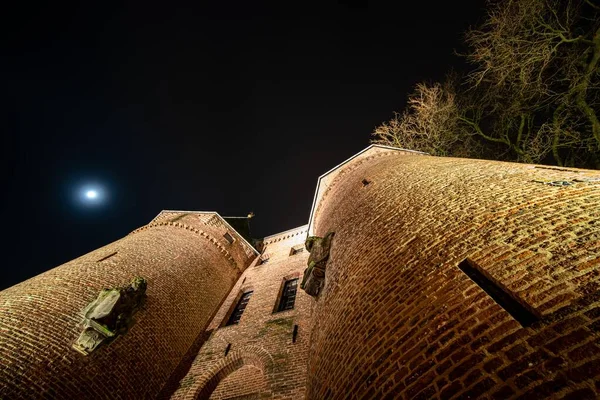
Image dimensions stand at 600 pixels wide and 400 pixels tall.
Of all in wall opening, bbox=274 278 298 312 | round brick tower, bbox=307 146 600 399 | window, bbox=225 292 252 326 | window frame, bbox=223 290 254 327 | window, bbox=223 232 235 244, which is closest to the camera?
round brick tower, bbox=307 146 600 399

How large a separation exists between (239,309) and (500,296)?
10202 mm

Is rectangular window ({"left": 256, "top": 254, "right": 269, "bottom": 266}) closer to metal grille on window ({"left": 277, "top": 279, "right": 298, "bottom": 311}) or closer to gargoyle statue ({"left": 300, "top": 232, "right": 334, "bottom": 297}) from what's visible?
metal grille on window ({"left": 277, "top": 279, "right": 298, "bottom": 311})

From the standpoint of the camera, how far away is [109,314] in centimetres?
691

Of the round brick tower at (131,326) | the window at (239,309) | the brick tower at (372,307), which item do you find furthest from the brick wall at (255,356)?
the round brick tower at (131,326)

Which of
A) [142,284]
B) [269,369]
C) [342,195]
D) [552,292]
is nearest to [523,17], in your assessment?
[342,195]

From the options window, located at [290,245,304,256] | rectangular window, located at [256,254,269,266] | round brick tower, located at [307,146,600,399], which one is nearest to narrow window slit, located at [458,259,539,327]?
round brick tower, located at [307,146,600,399]

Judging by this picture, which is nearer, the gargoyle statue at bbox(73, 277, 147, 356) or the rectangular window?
the gargoyle statue at bbox(73, 277, 147, 356)

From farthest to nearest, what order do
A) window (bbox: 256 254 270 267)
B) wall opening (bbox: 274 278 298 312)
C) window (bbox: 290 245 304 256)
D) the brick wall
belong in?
window (bbox: 256 254 270 267), window (bbox: 290 245 304 256), wall opening (bbox: 274 278 298 312), the brick wall

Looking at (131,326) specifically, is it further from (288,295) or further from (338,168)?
(338,168)

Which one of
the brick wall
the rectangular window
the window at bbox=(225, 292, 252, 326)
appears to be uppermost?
the rectangular window

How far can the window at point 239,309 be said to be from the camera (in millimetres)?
10227

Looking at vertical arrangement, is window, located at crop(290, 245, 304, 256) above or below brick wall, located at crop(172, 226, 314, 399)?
above

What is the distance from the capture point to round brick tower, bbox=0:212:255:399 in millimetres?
5590

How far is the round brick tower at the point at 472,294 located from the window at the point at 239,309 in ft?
20.6
